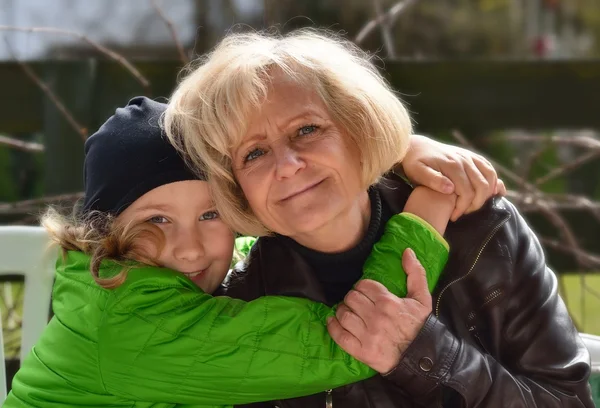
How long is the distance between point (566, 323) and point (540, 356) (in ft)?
0.33

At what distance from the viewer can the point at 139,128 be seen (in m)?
2.01

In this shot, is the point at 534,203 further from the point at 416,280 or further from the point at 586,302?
the point at 416,280

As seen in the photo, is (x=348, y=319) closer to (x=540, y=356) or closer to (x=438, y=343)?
(x=438, y=343)

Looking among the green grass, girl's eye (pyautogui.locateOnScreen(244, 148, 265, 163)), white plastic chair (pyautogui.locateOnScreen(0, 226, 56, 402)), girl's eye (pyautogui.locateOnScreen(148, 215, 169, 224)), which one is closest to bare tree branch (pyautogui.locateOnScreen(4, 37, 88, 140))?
white plastic chair (pyautogui.locateOnScreen(0, 226, 56, 402))

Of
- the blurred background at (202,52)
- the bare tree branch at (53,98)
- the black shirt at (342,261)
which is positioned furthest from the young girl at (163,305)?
the bare tree branch at (53,98)

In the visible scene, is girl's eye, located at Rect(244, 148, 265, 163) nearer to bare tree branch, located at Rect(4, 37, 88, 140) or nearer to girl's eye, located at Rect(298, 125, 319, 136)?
girl's eye, located at Rect(298, 125, 319, 136)

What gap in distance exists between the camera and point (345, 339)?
1.82 m

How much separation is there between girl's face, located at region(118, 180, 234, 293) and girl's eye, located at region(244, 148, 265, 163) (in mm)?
119

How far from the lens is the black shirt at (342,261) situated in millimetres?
2027

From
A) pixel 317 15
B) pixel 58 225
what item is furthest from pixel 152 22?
pixel 58 225

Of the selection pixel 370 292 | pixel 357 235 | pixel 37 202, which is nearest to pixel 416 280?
pixel 370 292

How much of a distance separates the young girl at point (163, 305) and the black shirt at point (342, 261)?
104 millimetres

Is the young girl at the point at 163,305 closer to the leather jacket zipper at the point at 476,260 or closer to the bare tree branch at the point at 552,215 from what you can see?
the leather jacket zipper at the point at 476,260

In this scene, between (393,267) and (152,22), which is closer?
(393,267)
